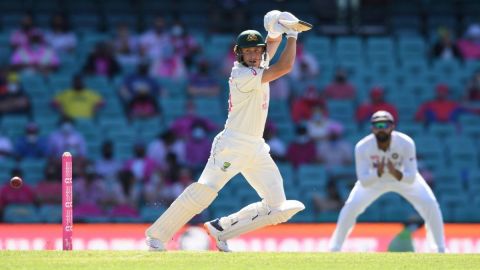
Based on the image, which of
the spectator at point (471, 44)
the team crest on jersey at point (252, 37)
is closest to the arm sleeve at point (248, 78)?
the team crest on jersey at point (252, 37)

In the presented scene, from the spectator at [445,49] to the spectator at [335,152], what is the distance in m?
3.07

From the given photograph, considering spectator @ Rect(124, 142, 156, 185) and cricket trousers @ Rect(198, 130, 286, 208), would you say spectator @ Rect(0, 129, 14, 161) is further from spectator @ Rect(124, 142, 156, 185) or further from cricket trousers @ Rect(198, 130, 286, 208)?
cricket trousers @ Rect(198, 130, 286, 208)

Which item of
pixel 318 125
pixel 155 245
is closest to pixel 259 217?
pixel 155 245

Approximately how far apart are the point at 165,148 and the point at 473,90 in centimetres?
479

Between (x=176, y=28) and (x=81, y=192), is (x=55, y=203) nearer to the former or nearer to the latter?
(x=81, y=192)

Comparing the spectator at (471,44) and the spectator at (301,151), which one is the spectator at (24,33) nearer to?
the spectator at (301,151)

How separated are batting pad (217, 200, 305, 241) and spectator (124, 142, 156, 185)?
608 centimetres

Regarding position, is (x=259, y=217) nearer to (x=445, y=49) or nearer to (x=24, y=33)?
(x=24, y=33)

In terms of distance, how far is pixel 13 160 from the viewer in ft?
52.4

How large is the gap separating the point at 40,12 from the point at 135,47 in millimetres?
1737

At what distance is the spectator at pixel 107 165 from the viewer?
15766 mm

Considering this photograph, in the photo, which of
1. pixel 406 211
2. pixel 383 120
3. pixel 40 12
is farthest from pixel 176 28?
pixel 383 120

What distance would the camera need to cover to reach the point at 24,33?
58.5 ft

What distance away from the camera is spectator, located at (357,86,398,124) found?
17000 millimetres
